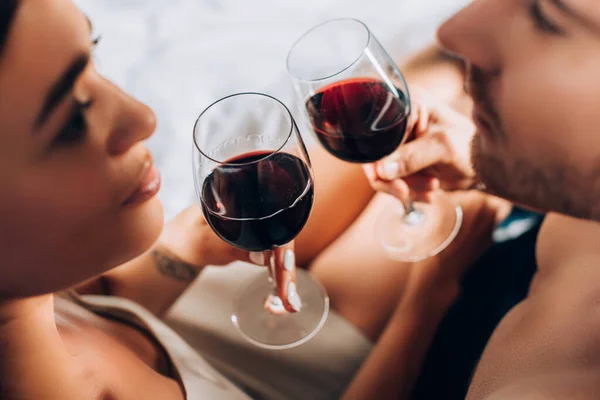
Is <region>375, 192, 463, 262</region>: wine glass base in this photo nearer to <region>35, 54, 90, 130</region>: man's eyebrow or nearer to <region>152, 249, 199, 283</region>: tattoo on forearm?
<region>152, 249, 199, 283</region>: tattoo on forearm

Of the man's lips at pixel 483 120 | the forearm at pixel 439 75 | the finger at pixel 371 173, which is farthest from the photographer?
the forearm at pixel 439 75

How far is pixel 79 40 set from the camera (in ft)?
1.68

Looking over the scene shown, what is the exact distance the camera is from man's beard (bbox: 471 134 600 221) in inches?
27.5

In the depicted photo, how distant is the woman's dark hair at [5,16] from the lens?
44 centimetres

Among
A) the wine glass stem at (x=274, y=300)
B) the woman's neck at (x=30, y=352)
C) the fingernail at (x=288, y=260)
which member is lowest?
the wine glass stem at (x=274, y=300)

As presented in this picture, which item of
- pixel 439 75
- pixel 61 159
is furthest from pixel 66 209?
pixel 439 75

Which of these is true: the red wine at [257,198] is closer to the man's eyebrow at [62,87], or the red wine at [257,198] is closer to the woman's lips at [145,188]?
the woman's lips at [145,188]

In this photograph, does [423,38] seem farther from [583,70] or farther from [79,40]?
[79,40]

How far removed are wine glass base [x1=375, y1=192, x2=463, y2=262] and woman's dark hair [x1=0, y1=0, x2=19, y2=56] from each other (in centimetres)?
76

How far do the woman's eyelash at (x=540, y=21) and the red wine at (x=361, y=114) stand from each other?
225 mm

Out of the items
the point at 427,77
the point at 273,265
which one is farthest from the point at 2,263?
the point at 427,77

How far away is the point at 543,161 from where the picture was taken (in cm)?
74

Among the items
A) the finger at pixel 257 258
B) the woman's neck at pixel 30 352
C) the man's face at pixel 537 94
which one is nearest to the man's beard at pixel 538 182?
the man's face at pixel 537 94

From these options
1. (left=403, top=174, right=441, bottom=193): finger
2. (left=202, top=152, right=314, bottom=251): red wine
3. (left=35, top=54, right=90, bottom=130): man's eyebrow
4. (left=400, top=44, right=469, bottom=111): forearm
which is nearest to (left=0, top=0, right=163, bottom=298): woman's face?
(left=35, top=54, right=90, bottom=130): man's eyebrow
